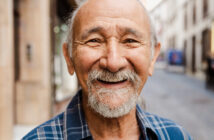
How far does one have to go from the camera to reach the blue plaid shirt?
4.15 ft

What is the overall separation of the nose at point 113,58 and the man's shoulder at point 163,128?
1.37ft

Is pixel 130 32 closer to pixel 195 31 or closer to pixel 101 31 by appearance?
pixel 101 31

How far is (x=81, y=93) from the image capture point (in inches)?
58.4

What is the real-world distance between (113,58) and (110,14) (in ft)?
0.86

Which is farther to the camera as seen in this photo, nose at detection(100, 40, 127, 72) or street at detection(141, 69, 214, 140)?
street at detection(141, 69, 214, 140)

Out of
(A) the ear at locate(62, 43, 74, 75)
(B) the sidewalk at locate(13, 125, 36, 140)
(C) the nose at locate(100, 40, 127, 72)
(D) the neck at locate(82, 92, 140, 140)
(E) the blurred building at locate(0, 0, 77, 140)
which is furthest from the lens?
(E) the blurred building at locate(0, 0, 77, 140)

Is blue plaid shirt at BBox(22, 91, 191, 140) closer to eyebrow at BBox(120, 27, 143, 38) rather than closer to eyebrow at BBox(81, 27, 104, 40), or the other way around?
eyebrow at BBox(81, 27, 104, 40)

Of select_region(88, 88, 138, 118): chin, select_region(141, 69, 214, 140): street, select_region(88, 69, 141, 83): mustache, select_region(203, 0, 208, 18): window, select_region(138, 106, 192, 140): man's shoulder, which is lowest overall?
select_region(141, 69, 214, 140): street

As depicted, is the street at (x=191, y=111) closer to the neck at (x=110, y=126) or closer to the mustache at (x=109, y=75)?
the neck at (x=110, y=126)

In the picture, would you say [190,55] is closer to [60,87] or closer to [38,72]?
[60,87]

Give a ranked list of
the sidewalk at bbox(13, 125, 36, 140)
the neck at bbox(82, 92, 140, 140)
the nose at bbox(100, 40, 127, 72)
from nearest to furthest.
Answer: the nose at bbox(100, 40, 127, 72)
the neck at bbox(82, 92, 140, 140)
the sidewalk at bbox(13, 125, 36, 140)

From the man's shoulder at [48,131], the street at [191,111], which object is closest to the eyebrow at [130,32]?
the man's shoulder at [48,131]

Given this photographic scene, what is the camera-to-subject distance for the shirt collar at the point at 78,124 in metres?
1.27

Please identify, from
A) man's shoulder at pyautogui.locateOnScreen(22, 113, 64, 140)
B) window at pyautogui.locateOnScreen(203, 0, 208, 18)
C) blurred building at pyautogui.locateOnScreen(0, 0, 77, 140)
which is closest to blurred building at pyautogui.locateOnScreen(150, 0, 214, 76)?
window at pyautogui.locateOnScreen(203, 0, 208, 18)
